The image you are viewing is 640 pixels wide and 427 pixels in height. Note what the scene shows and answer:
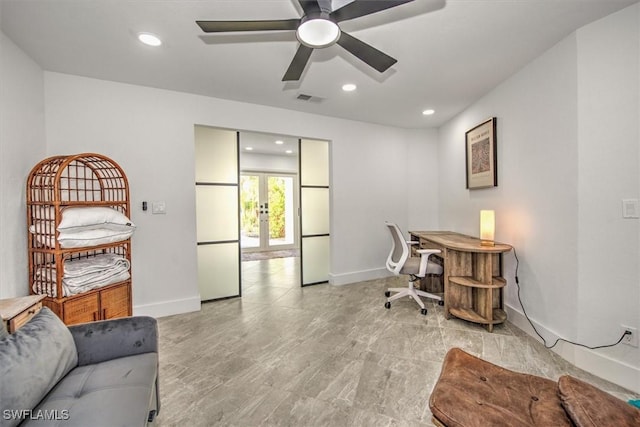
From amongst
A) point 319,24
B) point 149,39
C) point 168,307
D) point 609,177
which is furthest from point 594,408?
point 168,307

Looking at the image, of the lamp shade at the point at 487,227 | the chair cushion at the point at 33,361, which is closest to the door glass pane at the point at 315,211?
the lamp shade at the point at 487,227

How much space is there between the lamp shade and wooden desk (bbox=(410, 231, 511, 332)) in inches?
2.9

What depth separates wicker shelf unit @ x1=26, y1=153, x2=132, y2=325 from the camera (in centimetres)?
210

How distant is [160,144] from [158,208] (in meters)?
0.72

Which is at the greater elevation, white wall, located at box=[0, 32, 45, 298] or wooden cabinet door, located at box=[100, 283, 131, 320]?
white wall, located at box=[0, 32, 45, 298]

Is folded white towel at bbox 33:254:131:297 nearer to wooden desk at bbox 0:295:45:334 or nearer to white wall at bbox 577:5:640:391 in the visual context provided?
wooden desk at bbox 0:295:45:334

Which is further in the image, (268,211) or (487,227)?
(268,211)

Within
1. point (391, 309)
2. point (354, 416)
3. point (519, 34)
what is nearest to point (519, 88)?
point (519, 34)

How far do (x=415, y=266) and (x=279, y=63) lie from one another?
2.64 m

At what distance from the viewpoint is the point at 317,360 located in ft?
7.31

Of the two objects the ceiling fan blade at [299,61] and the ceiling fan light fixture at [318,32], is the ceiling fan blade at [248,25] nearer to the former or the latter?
the ceiling fan light fixture at [318,32]

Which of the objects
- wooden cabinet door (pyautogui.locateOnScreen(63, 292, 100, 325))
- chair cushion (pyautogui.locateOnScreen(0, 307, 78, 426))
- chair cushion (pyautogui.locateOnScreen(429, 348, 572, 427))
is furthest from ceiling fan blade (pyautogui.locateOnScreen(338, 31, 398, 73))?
wooden cabinet door (pyautogui.locateOnScreen(63, 292, 100, 325))

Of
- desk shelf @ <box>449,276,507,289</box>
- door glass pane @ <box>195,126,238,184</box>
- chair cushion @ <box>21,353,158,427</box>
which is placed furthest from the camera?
door glass pane @ <box>195,126,238,184</box>

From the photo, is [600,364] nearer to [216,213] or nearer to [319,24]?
[319,24]
